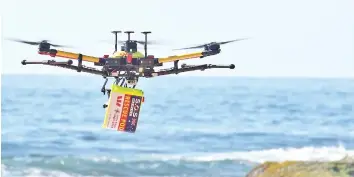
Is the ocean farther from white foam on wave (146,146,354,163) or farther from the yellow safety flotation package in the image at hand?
the yellow safety flotation package

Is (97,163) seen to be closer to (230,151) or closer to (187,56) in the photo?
(230,151)

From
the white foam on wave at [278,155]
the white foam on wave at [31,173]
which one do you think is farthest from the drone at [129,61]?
the white foam on wave at [278,155]

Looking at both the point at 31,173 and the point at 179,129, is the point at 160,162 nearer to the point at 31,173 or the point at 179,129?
the point at 31,173

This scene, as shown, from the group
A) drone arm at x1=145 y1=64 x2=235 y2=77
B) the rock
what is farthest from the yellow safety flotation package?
the rock

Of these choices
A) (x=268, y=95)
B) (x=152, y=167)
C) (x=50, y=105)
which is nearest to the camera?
(x=152, y=167)

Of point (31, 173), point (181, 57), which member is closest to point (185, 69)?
point (181, 57)

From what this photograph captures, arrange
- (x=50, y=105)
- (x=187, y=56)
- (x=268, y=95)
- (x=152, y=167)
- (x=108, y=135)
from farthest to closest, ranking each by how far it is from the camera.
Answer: (x=268, y=95)
(x=50, y=105)
(x=108, y=135)
(x=152, y=167)
(x=187, y=56)

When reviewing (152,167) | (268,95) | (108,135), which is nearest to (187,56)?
(152,167)
